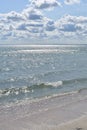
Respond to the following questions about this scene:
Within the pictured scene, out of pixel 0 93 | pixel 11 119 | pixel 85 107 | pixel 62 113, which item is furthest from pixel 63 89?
pixel 11 119

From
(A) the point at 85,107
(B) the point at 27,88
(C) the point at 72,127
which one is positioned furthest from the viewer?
(B) the point at 27,88

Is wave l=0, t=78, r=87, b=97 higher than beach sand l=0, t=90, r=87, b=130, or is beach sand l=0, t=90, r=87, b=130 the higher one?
beach sand l=0, t=90, r=87, b=130

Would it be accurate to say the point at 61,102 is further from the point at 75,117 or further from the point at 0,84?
the point at 0,84

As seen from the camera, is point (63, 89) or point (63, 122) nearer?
point (63, 122)

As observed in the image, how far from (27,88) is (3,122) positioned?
1458cm

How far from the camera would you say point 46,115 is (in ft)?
67.9

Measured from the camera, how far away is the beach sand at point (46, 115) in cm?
1817

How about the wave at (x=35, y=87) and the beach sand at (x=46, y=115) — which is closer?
the beach sand at (x=46, y=115)

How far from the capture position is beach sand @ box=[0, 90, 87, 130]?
A: 59.6ft

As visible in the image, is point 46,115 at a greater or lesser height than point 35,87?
greater

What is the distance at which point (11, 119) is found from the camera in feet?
64.5

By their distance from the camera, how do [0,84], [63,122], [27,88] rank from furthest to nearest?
[0,84] < [27,88] < [63,122]

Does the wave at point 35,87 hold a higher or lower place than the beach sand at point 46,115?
lower

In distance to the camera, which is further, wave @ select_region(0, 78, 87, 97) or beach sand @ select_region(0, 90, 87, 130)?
wave @ select_region(0, 78, 87, 97)
